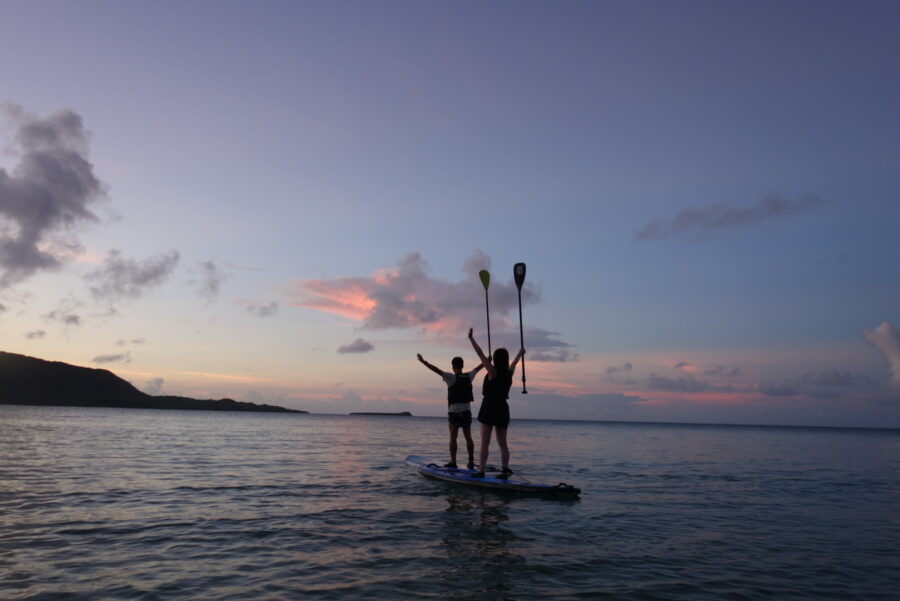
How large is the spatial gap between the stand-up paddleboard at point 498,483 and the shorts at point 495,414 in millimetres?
1650

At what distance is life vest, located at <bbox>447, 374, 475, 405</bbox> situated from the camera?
16.2 m

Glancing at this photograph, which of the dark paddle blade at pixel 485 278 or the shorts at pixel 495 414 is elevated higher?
the dark paddle blade at pixel 485 278

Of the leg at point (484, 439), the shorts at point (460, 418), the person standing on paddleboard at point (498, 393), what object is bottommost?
the leg at point (484, 439)

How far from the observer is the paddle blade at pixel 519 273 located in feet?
57.9

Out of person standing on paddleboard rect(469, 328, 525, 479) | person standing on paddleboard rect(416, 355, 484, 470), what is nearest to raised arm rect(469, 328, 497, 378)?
person standing on paddleboard rect(469, 328, 525, 479)

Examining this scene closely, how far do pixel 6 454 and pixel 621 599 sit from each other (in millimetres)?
25797

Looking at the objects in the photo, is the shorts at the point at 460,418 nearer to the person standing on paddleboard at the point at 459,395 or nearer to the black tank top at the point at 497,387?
the person standing on paddleboard at the point at 459,395

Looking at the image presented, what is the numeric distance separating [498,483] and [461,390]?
299cm

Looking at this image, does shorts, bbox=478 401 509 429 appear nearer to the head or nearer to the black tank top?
the black tank top

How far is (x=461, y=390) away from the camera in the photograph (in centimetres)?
1639

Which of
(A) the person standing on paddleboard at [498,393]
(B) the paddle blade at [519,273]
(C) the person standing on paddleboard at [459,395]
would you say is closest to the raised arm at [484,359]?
(A) the person standing on paddleboard at [498,393]

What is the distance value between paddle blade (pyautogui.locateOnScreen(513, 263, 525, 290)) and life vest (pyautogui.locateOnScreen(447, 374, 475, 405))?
3.61 metres

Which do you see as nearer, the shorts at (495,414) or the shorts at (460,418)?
Answer: the shorts at (495,414)

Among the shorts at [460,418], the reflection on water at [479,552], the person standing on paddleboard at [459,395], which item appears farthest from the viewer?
the shorts at [460,418]
